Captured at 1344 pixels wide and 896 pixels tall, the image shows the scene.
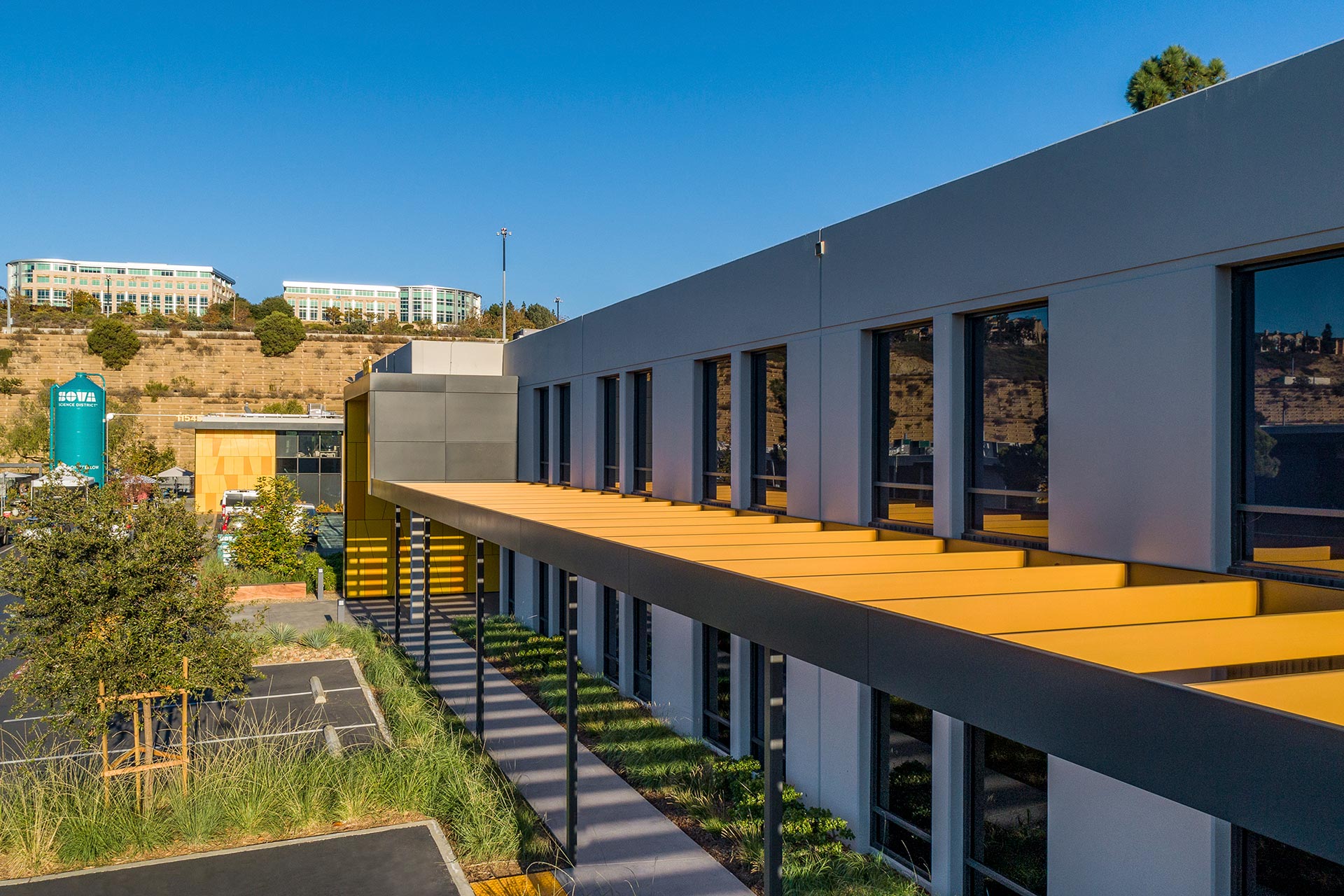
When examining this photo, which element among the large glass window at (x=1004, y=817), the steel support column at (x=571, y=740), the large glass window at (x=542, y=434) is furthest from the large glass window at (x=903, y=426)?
the large glass window at (x=542, y=434)

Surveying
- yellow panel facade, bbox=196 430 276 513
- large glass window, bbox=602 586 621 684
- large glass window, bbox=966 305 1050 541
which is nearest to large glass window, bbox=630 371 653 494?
large glass window, bbox=602 586 621 684

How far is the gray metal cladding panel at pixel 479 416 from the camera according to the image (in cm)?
2280

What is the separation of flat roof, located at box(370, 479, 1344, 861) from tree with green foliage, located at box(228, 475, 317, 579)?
66.5ft

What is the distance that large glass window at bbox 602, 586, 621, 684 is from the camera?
55.5 feet

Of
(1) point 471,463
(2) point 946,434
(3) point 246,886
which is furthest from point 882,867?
(1) point 471,463

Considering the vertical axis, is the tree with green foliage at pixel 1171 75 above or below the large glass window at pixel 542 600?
above

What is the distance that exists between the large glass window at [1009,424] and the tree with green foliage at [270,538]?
74.1ft

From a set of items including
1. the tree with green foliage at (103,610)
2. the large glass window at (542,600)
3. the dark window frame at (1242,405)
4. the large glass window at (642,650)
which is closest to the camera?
the dark window frame at (1242,405)

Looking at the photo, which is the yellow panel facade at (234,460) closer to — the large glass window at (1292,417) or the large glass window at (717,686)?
the large glass window at (717,686)

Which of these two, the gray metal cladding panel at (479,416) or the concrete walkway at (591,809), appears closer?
the concrete walkway at (591,809)

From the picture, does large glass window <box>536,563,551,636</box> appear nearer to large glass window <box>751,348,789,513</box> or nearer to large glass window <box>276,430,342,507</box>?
large glass window <box>751,348,789,513</box>

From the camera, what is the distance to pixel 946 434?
9375 millimetres

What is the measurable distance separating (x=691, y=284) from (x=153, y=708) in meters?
8.93

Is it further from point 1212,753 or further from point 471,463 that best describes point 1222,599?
point 471,463
